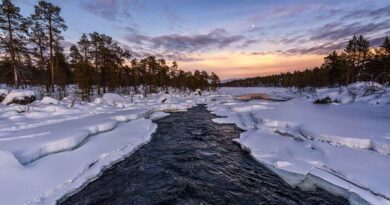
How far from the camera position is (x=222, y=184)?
8453 millimetres

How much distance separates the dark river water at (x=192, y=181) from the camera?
724 cm

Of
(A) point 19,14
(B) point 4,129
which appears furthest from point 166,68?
(B) point 4,129

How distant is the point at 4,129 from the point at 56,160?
7.38m

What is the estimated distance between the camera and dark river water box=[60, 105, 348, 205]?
23.8 ft

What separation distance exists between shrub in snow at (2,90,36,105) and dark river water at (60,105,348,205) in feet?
58.6

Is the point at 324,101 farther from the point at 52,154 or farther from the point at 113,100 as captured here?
the point at 52,154

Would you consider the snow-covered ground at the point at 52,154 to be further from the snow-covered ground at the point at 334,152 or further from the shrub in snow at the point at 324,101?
the shrub in snow at the point at 324,101

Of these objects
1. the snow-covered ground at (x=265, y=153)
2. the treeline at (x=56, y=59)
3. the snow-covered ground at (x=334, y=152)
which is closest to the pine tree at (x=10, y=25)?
the treeline at (x=56, y=59)

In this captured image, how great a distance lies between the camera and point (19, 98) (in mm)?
23406

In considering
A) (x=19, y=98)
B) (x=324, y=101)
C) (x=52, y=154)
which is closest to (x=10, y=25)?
(x=19, y=98)

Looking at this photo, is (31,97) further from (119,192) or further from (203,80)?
(203,80)

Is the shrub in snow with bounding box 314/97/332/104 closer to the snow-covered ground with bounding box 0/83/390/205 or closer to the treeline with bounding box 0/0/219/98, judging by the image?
the snow-covered ground with bounding box 0/83/390/205

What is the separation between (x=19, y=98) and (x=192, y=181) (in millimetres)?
23173

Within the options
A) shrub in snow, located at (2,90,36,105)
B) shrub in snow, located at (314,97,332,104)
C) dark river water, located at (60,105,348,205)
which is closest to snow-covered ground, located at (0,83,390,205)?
dark river water, located at (60,105,348,205)
